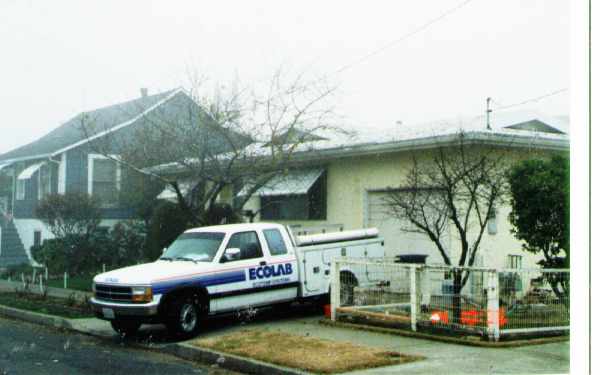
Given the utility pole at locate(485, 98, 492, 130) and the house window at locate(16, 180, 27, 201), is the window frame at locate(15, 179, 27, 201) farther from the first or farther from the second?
the utility pole at locate(485, 98, 492, 130)

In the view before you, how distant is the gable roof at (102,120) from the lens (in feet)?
49.6

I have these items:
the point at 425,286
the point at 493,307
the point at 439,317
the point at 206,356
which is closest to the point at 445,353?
the point at 493,307

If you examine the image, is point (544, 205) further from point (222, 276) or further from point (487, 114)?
point (222, 276)

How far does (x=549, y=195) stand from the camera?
10594 millimetres

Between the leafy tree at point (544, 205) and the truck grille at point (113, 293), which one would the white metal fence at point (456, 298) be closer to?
the leafy tree at point (544, 205)

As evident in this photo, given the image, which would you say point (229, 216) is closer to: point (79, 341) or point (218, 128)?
point (218, 128)

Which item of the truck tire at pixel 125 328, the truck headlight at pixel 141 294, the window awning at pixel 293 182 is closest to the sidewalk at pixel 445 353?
the truck tire at pixel 125 328

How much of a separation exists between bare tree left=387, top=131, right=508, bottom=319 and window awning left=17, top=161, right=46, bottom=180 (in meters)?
7.40

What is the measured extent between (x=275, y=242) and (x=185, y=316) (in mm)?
2161

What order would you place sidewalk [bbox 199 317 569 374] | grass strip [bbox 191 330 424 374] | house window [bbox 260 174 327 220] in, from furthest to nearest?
house window [bbox 260 174 327 220], grass strip [bbox 191 330 424 374], sidewalk [bbox 199 317 569 374]

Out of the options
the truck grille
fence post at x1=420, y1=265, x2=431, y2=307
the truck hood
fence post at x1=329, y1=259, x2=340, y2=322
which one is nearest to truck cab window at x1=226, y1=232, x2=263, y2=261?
the truck hood

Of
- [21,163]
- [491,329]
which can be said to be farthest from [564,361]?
[21,163]

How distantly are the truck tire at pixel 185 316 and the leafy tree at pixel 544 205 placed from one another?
4.89m

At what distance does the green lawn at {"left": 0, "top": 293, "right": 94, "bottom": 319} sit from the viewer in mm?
13776
